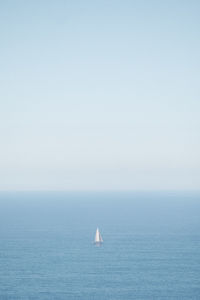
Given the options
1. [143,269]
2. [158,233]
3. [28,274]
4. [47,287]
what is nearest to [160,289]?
[143,269]

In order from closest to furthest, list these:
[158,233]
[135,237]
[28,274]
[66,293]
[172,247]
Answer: [66,293]
[28,274]
[172,247]
[135,237]
[158,233]

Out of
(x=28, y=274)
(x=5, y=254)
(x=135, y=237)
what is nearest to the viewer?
(x=28, y=274)

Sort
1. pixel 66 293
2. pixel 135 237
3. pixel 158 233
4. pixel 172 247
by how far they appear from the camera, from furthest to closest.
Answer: pixel 158 233, pixel 135 237, pixel 172 247, pixel 66 293

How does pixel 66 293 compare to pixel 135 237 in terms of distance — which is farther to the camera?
pixel 135 237

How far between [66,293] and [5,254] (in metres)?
29.4

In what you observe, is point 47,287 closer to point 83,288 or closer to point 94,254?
point 83,288

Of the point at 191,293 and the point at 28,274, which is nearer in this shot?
the point at 191,293

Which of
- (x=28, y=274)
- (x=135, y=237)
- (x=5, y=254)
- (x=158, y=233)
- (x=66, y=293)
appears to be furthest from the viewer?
(x=158, y=233)

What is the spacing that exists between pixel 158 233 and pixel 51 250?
3899 centimetres

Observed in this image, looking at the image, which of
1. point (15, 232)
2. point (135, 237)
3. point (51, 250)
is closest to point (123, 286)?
point (51, 250)

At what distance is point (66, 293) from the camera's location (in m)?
68.7

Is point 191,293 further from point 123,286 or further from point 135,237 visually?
point 135,237

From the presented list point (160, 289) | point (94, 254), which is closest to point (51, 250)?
point (94, 254)

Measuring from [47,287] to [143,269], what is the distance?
19.8 meters
